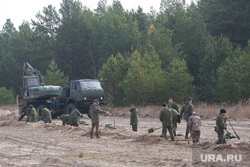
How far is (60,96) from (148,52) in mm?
19859

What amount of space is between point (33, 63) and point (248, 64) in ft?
150

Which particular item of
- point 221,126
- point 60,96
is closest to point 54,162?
point 221,126

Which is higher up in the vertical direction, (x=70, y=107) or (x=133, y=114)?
(x=133, y=114)

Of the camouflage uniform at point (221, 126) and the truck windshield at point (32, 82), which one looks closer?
the camouflage uniform at point (221, 126)

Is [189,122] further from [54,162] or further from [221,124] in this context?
[54,162]

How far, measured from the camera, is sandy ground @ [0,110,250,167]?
1151cm

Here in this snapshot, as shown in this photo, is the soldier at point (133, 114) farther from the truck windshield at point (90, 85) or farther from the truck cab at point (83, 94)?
the truck windshield at point (90, 85)

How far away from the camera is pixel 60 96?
2919 centimetres

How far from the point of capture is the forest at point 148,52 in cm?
3656

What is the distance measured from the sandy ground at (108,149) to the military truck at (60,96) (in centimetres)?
695

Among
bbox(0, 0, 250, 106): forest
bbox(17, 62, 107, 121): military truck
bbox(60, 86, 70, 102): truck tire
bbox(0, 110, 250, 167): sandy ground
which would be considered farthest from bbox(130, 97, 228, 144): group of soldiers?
bbox(0, 0, 250, 106): forest

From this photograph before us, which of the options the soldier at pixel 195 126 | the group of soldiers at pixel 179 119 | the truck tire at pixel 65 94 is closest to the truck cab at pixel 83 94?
the truck tire at pixel 65 94

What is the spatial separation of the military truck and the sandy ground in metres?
6.95

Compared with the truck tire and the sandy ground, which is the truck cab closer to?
the truck tire
